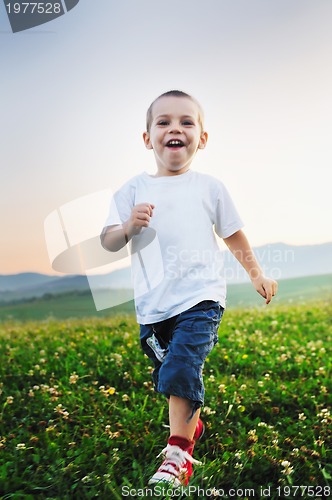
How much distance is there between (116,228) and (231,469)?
1.35 m

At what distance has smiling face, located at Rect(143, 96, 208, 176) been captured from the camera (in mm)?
3281

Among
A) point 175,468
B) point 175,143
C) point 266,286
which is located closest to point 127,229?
point 175,143

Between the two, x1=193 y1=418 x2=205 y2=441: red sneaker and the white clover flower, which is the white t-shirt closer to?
x1=193 y1=418 x2=205 y2=441: red sneaker

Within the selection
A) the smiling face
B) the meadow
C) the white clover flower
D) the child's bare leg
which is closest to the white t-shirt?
the smiling face

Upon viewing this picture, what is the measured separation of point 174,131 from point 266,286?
37.3 inches

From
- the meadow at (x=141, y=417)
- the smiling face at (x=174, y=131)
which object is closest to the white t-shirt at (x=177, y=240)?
the smiling face at (x=174, y=131)

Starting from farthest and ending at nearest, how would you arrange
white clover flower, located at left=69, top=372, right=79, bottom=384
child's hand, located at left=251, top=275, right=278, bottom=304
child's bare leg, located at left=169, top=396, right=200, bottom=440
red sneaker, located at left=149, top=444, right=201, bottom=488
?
white clover flower, located at left=69, top=372, right=79, bottom=384 < child's hand, located at left=251, top=275, right=278, bottom=304 < child's bare leg, located at left=169, top=396, right=200, bottom=440 < red sneaker, located at left=149, top=444, right=201, bottom=488

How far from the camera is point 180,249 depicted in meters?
3.23

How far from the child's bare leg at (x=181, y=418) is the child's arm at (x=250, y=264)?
2.31ft

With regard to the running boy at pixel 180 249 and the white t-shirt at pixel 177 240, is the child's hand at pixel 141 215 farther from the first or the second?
the white t-shirt at pixel 177 240

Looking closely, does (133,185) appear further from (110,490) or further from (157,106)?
(110,490)

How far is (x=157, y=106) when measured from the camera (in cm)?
337

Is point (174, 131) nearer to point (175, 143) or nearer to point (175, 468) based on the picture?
point (175, 143)

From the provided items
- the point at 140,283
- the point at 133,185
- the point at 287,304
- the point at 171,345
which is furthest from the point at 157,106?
the point at 287,304
